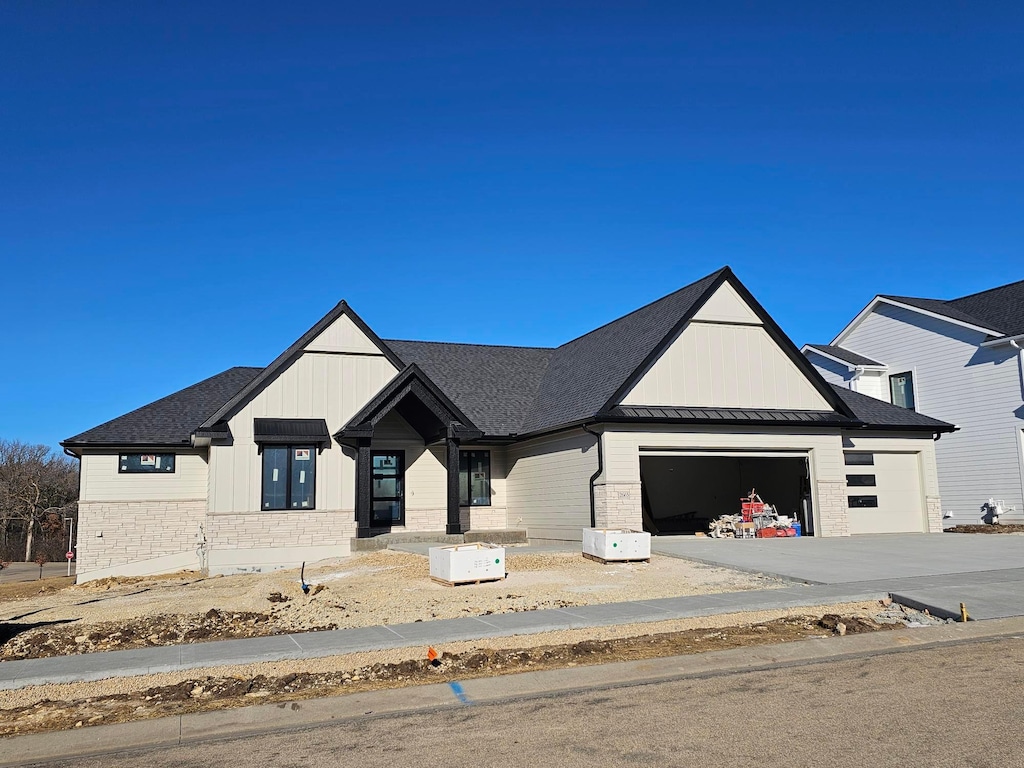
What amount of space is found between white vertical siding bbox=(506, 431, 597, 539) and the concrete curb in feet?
38.6

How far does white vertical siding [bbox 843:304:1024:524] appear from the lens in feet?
91.3

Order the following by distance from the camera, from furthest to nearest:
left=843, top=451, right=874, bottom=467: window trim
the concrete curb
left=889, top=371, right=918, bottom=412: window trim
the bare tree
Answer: the bare tree < left=889, top=371, right=918, bottom=412: window trim < left=843, top=451, right=874, bottom=467: window trim < the concrete curb

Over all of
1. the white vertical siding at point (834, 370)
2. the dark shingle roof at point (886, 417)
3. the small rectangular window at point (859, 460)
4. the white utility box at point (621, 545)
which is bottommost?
the white utility box at point (621, 545)

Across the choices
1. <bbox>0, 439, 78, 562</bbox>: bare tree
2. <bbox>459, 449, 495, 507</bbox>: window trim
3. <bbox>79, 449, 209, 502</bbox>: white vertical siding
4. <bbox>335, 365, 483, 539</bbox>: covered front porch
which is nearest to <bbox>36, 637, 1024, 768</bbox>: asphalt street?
<bbox>335, 365, 483, 539</bbox>: covered front porch

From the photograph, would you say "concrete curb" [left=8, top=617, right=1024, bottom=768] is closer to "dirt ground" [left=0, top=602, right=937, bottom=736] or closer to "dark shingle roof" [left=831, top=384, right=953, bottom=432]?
"dirt ground" [left=0, top=602, right=937, bottom=736]

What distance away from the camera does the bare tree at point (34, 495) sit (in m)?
49.6

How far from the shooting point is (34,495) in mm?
51438

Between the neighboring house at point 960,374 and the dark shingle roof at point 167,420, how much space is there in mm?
23162

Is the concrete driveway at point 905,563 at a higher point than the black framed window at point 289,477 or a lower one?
lower

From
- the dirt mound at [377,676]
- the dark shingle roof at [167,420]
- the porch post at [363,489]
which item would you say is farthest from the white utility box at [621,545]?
the dark shingle roof at [167,420]

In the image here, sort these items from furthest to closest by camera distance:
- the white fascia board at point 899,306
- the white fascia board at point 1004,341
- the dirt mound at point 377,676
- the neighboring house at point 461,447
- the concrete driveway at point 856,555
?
the white fascia board at point 899,306
the white fascia board at point 1004,341
the neighboring house at point 461,447
the concrete driveway at point 856,555
the dirt mound at point 377,676

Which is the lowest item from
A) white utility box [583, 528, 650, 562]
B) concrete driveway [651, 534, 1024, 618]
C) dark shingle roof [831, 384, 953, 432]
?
concrete driveway [651, 534, 1024, 618]

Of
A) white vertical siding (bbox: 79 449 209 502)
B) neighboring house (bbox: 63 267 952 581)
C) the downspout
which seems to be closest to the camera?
the downspout

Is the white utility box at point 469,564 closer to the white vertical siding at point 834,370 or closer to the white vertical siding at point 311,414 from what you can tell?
the white vertical siding at point 311,414
